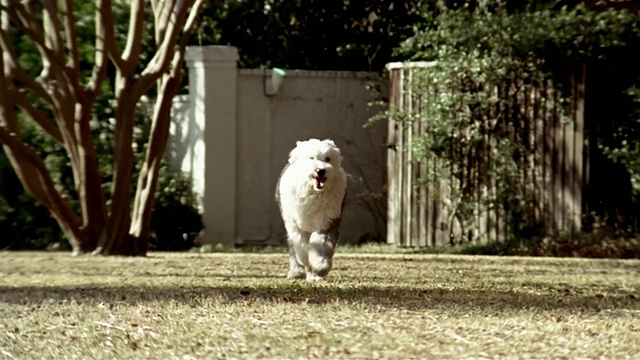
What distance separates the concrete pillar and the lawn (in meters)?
4.39

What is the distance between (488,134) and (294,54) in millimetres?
3972

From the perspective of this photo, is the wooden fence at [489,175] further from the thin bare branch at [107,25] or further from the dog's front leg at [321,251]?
the dog's front leg at [321,251]

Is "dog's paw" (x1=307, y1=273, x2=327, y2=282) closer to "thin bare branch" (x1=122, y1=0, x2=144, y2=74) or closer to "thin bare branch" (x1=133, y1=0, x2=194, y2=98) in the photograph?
"thin bare branch" (x1=133, y1=0, x2=194, y2=98)

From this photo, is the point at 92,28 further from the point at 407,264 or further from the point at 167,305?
the point at 167,305

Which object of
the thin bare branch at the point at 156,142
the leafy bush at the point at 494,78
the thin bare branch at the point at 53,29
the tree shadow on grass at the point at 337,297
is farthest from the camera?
the leafy bush at the point at 494,78

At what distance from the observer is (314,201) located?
1107 centimetres

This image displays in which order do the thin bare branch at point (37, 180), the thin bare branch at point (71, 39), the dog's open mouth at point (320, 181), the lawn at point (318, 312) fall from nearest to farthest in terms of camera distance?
1. the lawn at point (318, 312)
2. the dog's open mouth at point (320, 181)
3. the thin bare branch at point (37, 180)
4. the thin bare branch at point (71, 39)

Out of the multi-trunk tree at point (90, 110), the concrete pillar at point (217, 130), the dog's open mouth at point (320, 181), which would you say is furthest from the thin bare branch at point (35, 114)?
the dog's open mouth at point (320, 181)

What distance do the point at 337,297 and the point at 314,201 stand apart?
4.31ft

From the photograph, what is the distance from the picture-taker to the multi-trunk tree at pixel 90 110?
617 inches

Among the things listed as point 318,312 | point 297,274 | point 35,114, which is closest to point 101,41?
point 35,114

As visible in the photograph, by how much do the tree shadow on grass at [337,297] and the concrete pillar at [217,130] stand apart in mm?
7320

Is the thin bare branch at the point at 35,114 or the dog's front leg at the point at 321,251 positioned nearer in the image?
the dog's front leg at the point at 321,251

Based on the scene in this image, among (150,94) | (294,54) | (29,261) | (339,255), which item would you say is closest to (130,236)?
(29,261)
